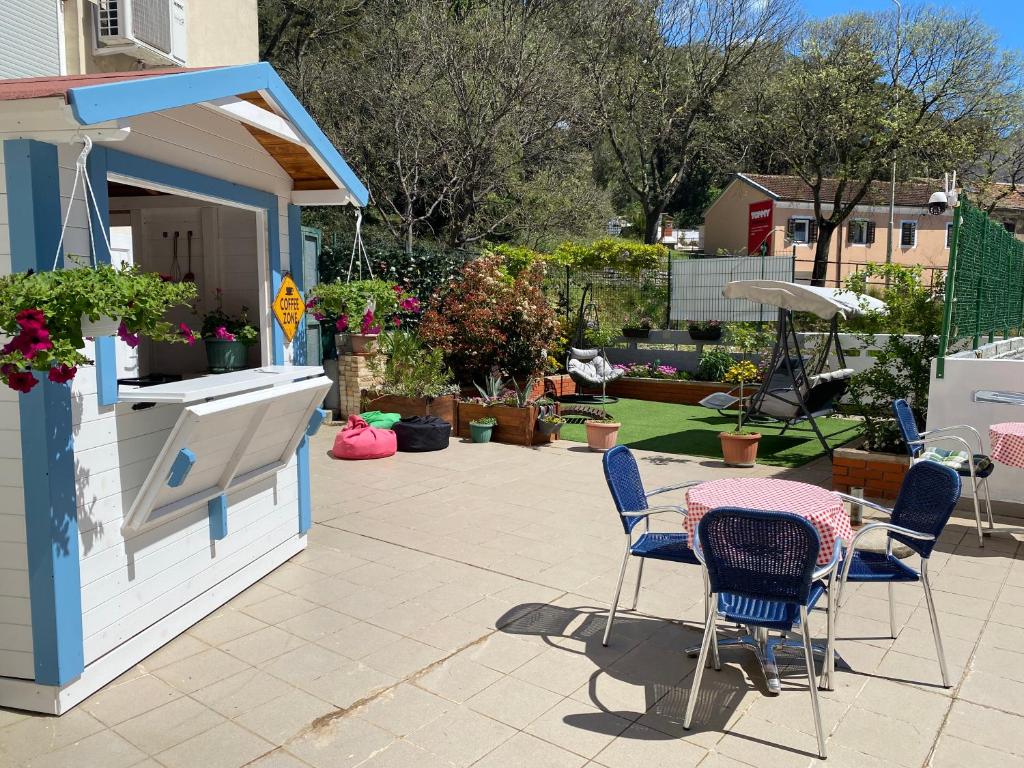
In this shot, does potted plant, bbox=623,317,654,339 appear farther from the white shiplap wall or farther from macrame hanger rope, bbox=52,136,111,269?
the white shiplap wall

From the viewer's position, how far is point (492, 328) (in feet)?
33.7

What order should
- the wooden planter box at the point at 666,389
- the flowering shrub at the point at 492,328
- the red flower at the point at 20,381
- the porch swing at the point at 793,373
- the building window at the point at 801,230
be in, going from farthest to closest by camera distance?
the building window at the point at 801,230
the wooden planter box at the point at 666,389
the flowering shrub at the point at 492,328
the porch swing at the point at 793,373
the red flower at the point at 20,381

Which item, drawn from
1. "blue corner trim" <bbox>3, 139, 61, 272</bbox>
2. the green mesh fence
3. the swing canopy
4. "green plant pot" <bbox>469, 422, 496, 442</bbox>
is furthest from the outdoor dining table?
"green plant pot" <bbox>469, 422, 496, 442</bbox>

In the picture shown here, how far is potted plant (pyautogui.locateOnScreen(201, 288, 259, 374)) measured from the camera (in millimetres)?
5410

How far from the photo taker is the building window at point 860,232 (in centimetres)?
3328

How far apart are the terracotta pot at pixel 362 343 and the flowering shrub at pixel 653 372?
463 cm

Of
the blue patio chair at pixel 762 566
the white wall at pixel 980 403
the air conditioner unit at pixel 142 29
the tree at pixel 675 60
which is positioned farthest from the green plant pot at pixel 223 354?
the tree at pixel 675 60

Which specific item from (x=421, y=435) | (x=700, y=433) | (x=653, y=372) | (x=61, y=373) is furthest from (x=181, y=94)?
(x=653, y=372)

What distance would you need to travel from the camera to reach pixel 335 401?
10453mm

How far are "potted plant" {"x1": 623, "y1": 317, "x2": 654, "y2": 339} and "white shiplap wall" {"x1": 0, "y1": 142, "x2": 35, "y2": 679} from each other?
11.9m

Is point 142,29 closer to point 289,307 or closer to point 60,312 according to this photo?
point 289,307

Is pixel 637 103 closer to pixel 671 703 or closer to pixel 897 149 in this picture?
pixel 897 149

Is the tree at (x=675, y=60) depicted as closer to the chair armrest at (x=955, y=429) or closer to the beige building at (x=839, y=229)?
the beige building at (x=839, y=229)

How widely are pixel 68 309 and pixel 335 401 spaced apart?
25.4ft
